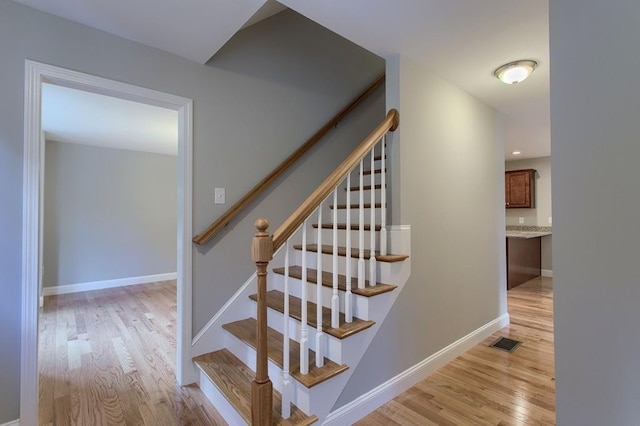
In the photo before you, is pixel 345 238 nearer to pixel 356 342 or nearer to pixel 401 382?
pixel 356 342

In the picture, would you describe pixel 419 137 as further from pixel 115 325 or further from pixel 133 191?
pixel 133 191

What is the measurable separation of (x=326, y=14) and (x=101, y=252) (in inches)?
198

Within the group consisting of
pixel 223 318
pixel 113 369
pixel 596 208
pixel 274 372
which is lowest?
pixel 113 369

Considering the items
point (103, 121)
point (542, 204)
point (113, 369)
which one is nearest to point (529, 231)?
point (542, 204)

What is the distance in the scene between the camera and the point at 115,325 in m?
3.11

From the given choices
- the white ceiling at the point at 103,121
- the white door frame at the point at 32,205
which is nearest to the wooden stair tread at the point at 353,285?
the white door frame at the point at 32,205

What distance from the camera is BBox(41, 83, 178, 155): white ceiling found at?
111 inches

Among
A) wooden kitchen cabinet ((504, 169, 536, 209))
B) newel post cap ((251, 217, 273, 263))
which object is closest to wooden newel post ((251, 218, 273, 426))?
newel post cap ((251, 217, 273, 263))

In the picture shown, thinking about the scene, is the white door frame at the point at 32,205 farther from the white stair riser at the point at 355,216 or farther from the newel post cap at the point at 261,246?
the white stair riser at the point at 355,216

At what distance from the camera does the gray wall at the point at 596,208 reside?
0.89 m

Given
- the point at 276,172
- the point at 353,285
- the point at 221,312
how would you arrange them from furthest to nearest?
1. the point at 276,172
2. the point at 221,312
3. the point at 353,285

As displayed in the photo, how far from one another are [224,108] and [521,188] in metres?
5.80

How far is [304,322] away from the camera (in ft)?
4.80

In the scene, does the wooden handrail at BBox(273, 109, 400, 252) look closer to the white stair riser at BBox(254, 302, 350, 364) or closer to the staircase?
the staircase
